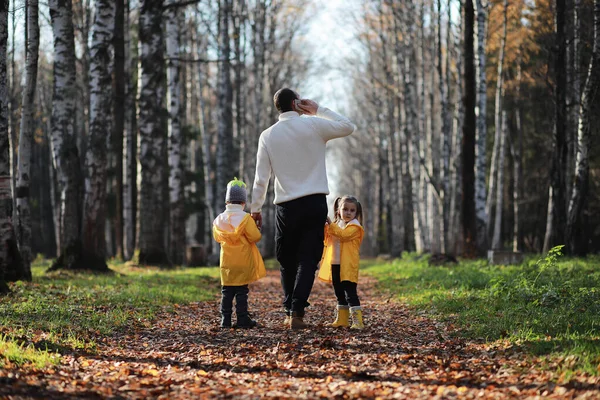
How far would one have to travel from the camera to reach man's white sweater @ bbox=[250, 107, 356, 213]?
7.26 meters

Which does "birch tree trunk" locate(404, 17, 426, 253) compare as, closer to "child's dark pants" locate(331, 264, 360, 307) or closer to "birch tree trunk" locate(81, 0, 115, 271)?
"birch tree trunk" locate(81, 0, 115, 271)

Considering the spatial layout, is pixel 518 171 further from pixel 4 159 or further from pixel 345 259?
pixel 4 159

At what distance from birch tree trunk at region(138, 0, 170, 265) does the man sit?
10423 millimetres

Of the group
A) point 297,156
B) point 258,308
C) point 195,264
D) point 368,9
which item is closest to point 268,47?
point 368,9

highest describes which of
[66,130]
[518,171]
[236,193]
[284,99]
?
[66,130]

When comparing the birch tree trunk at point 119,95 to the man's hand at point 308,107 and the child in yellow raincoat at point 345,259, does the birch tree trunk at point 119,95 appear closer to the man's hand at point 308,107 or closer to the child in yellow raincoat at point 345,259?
the man's hand at point 308,107

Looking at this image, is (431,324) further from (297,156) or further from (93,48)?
(93,48)

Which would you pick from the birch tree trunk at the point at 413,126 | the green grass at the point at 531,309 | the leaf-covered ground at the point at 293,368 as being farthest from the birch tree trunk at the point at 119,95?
the leaf-covered ground at the point at 293,368

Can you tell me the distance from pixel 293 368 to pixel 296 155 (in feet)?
8.44

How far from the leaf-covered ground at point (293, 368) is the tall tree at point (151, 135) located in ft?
32.5

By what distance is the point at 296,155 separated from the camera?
731 centimetres

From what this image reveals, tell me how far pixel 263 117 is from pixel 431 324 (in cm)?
3692

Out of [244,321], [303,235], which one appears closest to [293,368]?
[303,235]

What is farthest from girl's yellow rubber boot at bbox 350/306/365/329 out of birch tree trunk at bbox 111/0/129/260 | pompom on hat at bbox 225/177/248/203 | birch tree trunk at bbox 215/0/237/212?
birch tree trunk at bbox 215/0/237/212
